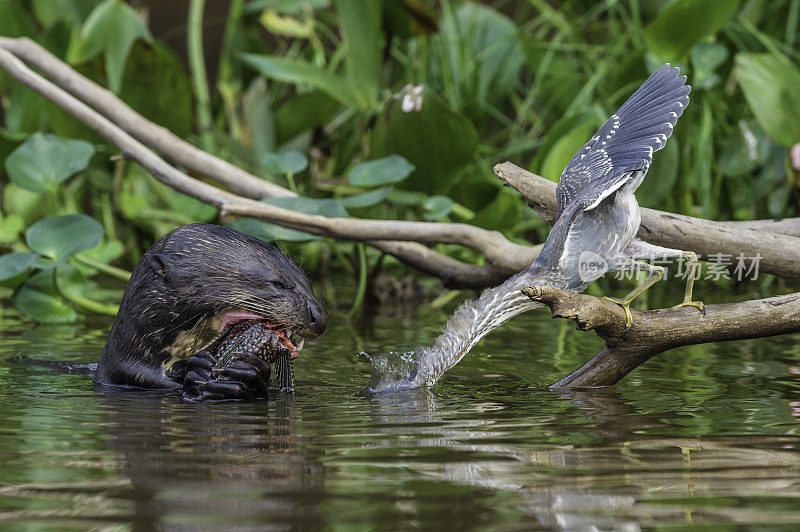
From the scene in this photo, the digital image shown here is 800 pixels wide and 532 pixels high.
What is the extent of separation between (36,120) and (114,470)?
4.82 metres

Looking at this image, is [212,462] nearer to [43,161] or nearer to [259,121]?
[43,161]

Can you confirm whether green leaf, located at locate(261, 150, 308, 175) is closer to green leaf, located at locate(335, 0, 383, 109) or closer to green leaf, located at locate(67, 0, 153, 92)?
green leaf, located at locate(335, 0, 383, 109)

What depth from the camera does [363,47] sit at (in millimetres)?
5887

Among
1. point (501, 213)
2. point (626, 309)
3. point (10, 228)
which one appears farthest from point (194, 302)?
point (10, 228)

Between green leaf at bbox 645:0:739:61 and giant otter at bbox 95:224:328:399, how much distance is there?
265 cm

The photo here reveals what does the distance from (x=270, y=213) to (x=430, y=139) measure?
1311 millimetres

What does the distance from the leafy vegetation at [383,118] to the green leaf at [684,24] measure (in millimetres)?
12

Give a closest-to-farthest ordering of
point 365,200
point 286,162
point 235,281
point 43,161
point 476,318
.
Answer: point 476,318
point 235,281
point 365,200
point 43,161
point 286,162

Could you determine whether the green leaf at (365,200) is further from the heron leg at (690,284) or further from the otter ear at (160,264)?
the heron leg at (690,284)

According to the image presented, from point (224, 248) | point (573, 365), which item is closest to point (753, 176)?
point (573, 365)

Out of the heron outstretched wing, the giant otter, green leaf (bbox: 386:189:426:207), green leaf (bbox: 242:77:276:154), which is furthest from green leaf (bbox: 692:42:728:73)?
the giant otter

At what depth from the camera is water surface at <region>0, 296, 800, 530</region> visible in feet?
5.81

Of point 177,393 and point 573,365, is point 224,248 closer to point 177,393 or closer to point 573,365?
point 177,393

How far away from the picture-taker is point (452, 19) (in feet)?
21.6
